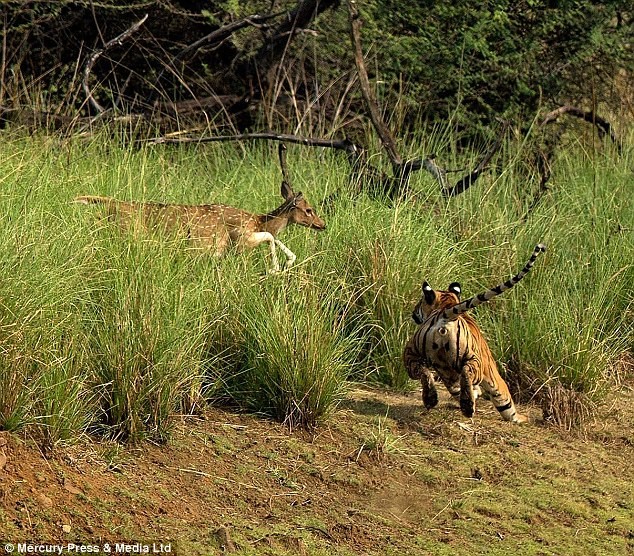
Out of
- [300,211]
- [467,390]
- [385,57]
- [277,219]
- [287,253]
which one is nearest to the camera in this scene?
[467,390]

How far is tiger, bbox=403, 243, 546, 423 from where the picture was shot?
221 inches

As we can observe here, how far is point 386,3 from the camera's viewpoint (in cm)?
1175

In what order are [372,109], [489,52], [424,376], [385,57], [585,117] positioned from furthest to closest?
[385,57] < [489,52] < [585,117] < [372,109] < [424,376]

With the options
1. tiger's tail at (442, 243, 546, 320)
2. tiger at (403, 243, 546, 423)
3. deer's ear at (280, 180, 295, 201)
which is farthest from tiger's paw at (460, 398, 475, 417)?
deer's ear at (280, 180, 295, 201)

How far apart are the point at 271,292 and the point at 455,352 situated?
3.13ft

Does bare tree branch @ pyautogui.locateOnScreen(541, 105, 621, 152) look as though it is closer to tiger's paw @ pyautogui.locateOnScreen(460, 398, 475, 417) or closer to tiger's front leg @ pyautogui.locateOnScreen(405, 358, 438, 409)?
tiger's front leg @ pyautogui.locateOnScreen(405, 358, 438, 409)

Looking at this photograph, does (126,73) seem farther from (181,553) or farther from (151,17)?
(181,553)

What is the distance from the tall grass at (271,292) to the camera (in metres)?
4.91

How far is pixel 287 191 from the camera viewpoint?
801cm

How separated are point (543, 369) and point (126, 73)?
7.68m

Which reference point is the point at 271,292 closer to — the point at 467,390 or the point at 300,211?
the point at 467,390

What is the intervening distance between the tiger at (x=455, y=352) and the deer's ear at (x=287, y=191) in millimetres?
2135

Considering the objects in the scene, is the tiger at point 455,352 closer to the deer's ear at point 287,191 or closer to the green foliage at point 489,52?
the deer's ear at point 287,191

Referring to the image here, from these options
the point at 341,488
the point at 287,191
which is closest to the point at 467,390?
the point at 341,488
